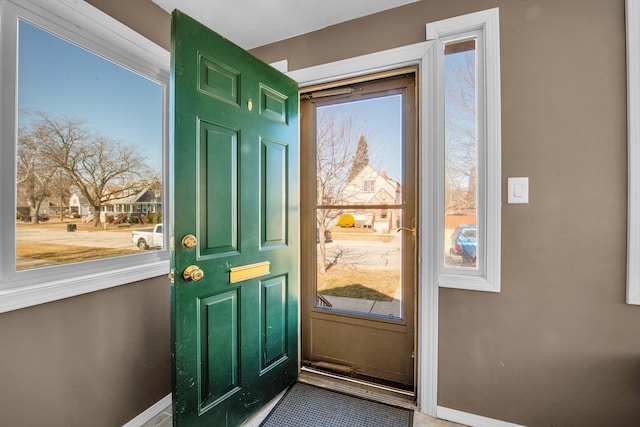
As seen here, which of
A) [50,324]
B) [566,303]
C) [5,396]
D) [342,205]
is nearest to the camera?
[5,396]

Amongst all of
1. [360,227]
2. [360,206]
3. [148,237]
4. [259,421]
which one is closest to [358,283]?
[360,227]

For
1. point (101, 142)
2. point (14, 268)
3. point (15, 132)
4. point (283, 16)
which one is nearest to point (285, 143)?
point (283, 16)

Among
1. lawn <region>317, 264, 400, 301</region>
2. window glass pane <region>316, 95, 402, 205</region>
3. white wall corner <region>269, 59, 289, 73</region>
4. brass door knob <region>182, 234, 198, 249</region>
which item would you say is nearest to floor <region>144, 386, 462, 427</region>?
lawn <region>317, 264, 400, 301</region>

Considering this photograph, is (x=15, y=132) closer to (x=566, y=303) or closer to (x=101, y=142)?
(x=101, y=142)

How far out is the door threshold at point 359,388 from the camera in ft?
6.06

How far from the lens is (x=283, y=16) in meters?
1.85

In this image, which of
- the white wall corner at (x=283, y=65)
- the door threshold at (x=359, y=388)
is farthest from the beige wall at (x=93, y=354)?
the door threshold at (x=359, y=388)

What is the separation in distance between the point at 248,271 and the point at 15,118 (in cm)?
121

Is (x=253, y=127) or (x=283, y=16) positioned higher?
(x=283, y=16)

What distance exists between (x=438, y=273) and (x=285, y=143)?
1.28m

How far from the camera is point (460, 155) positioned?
1.68 metres

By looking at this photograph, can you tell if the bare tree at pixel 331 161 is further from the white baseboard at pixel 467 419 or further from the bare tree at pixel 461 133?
the white baseboard at pixel 467 419

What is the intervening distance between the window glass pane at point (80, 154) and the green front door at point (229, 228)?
53 cm

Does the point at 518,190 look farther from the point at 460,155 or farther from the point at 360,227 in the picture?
the point at 360,227
